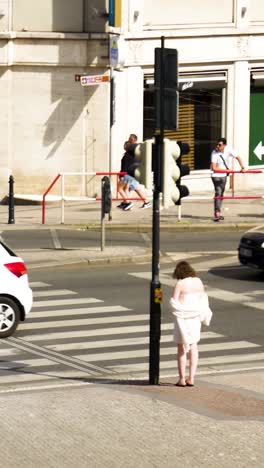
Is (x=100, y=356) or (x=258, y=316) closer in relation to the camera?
(x=100, y=356)

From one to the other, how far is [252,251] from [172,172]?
9.11 m

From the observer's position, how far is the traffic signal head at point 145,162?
17172 mm

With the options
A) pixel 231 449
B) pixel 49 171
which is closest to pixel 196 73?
pixel 49 171

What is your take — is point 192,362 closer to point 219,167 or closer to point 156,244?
point 156,244

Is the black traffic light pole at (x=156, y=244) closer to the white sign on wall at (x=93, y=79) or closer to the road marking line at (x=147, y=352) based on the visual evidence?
the road marking line at (x=147, y=352)

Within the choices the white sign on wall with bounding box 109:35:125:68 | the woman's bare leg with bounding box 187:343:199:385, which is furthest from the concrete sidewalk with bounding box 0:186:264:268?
the woman's bare leg with bounding box 187:343:199:385

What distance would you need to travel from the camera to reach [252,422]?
14734mm

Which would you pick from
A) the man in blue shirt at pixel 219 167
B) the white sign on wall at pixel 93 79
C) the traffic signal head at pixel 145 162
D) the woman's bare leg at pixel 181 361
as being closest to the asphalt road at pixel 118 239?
the man in blue shirt at pixel 219 167

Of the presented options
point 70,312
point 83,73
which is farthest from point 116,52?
point 70,312

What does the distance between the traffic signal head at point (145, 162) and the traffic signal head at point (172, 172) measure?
25cm

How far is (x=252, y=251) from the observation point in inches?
1023

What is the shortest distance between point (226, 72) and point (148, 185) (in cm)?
2294

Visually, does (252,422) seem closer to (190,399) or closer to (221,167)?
(190,399)

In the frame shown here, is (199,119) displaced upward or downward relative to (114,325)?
upward
